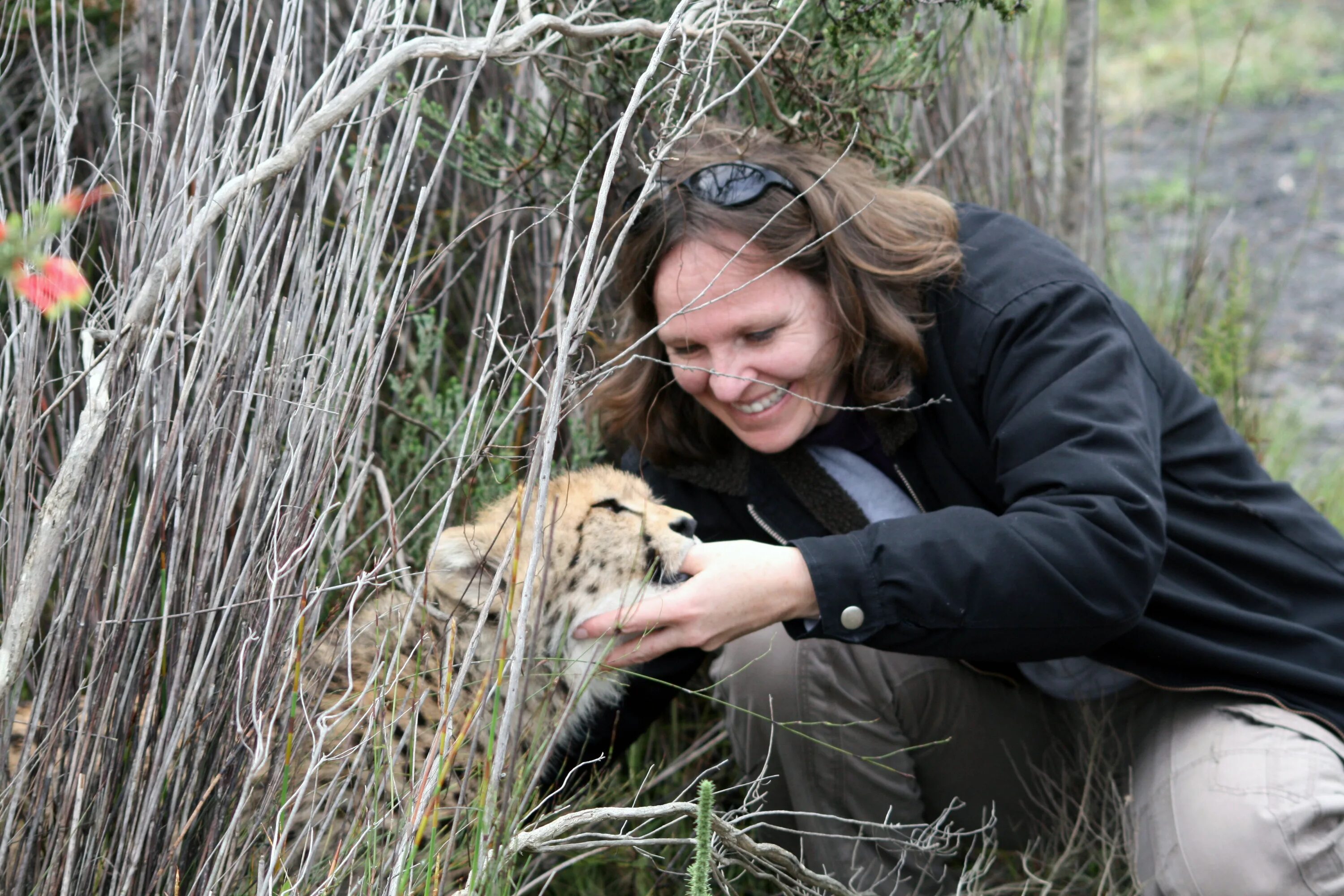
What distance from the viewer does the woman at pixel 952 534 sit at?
1.83 metres

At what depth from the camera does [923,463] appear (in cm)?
225

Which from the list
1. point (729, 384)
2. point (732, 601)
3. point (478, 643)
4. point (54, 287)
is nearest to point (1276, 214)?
point (729, 384)

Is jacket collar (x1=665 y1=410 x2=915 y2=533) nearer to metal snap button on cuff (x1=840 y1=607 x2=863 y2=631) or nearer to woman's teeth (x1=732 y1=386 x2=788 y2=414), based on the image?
woman's teeth (x1=732 y1=386 x2=788 y2=414)

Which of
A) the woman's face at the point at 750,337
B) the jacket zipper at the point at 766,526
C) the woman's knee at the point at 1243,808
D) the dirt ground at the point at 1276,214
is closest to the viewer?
the woman's knee at the point at 1243,808

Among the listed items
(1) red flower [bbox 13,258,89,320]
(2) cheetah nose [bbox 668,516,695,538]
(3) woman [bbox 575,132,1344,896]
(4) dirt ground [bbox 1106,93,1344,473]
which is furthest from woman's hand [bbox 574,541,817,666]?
(4) dirt ground [bbox 1106,93,1344,473]

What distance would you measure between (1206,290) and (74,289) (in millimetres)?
3664

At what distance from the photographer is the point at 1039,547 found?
1.79m

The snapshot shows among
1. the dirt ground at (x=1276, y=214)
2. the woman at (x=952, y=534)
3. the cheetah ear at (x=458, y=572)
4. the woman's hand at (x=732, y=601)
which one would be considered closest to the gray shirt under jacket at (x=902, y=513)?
the woman at (x=952, y=534)

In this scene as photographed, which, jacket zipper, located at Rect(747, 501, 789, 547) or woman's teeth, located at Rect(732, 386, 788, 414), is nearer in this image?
woman's teeth, located at Rect(732, 386, 788, 414)

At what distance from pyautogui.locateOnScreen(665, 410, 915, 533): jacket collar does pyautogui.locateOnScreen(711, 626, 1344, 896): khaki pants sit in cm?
25

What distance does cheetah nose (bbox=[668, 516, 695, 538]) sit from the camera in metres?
2.15

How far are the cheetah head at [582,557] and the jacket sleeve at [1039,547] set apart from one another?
33 centimetres

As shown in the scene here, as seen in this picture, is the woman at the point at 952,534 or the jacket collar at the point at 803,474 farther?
the jacket collar at the point at 803,474

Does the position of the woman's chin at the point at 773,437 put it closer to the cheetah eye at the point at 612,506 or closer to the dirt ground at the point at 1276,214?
the cheetah eye at the point at 612,506
